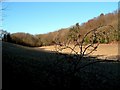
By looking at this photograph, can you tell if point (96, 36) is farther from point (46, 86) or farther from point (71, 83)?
point (46, 86)

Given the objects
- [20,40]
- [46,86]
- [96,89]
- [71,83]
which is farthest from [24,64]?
[20,40]

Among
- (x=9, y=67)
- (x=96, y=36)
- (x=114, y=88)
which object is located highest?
(x=96, y=36)

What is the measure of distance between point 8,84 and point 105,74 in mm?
5634

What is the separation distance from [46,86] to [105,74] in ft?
14.5

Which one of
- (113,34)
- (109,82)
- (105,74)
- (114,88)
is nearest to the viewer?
(114,88)

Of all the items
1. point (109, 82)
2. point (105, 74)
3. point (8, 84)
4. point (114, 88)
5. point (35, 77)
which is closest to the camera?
point (8, 84)

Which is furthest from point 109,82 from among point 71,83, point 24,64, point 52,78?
point 71,83

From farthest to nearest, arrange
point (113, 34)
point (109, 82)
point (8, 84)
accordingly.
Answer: point (113, 34)
point (109, 82)
point (8, 84)

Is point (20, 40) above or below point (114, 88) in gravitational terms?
above

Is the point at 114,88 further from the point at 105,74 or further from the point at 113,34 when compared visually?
the point at 113,34

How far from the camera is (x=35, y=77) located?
10.6m

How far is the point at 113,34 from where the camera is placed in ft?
129

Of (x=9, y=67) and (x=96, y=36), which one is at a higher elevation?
(x=96, y=36)

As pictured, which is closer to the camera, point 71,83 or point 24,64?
point 71,83
